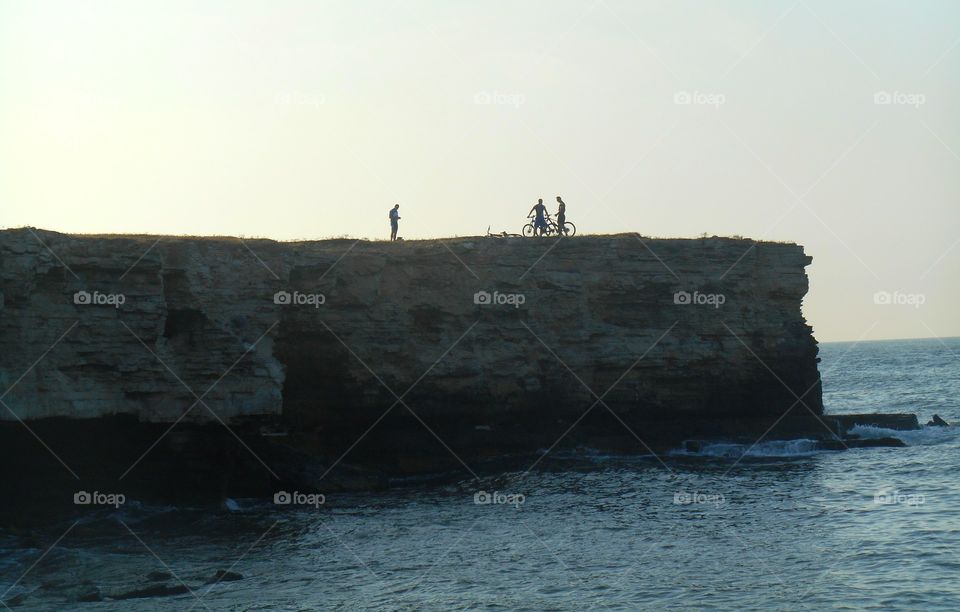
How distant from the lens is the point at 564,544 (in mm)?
19453

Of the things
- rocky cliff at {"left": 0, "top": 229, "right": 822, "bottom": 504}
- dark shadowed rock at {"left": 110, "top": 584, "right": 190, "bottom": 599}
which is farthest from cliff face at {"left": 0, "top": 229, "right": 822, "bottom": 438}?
dark shadowed rock at {"left": 110, "top": 584, "right": 190, "bottom": 599}

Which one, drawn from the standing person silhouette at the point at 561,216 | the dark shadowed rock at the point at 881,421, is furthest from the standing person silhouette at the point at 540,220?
the dark shadowed rock at the point at 881,421

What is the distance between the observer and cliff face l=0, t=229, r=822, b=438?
2517 cm

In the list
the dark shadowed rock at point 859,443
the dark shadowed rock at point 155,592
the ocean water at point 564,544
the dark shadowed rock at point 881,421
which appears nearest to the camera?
the ocean water at point 564,544

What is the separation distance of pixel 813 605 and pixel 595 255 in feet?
56.4

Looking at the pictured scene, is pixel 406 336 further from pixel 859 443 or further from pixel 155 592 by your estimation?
pixel 859 443

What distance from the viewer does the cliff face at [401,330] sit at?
82.6 feet

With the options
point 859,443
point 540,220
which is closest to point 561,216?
point 540,220

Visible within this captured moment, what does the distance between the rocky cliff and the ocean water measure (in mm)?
2822

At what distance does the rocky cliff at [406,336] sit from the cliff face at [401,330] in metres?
0.05

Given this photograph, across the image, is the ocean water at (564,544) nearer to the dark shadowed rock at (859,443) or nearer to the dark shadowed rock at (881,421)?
the dark shadowed rock at (859,443)

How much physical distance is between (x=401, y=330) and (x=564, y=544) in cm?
1124

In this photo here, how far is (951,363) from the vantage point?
94375 millimetres

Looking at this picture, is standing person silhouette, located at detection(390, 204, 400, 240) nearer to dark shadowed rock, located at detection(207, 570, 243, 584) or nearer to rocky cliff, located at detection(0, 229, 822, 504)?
rocky cliff, located at detection(0, 229, 822, 504)
